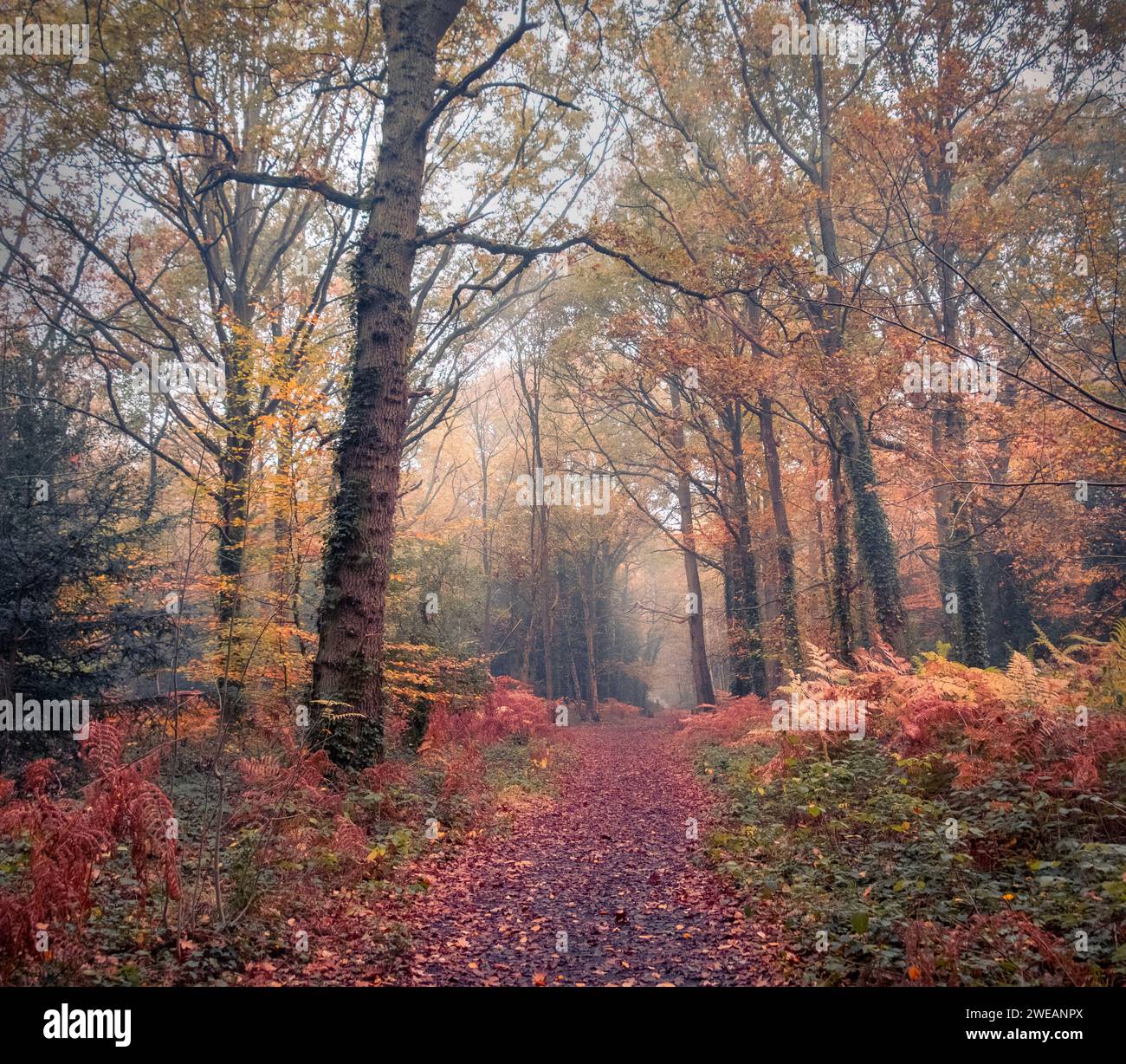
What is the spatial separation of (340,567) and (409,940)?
4553 mm

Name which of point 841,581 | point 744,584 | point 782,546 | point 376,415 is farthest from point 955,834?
point 744,584

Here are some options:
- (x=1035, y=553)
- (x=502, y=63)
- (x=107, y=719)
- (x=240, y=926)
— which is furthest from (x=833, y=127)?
(x=107, y=719)

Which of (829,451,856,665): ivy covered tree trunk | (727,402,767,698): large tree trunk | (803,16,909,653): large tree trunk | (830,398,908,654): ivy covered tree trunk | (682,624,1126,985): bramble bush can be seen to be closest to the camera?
(682,624,1126,985): bramble bush

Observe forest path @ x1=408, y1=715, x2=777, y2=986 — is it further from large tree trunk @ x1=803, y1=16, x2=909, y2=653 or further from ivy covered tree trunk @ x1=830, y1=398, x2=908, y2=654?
large tree trunk @ x1=803, y1=16, x2=909, y2=653

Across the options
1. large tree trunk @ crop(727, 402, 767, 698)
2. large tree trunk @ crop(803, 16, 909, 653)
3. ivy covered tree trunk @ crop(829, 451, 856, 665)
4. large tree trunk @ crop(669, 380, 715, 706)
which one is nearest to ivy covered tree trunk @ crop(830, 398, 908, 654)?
large tree trunk @ crop(803, 16, 909, 653)

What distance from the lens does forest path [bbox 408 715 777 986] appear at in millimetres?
4105

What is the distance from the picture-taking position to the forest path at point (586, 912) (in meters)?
4.11

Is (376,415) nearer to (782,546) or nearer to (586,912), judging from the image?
(586,912)

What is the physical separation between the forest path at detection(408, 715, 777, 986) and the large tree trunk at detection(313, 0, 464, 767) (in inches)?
90.2

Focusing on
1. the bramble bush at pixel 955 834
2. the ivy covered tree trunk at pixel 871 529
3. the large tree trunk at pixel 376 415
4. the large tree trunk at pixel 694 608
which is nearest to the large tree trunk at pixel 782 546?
the ivy covered tree trunk at pixel 871 529

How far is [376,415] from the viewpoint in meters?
8.12

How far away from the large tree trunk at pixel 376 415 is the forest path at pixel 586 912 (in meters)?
2.29

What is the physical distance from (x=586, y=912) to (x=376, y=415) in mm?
6046
